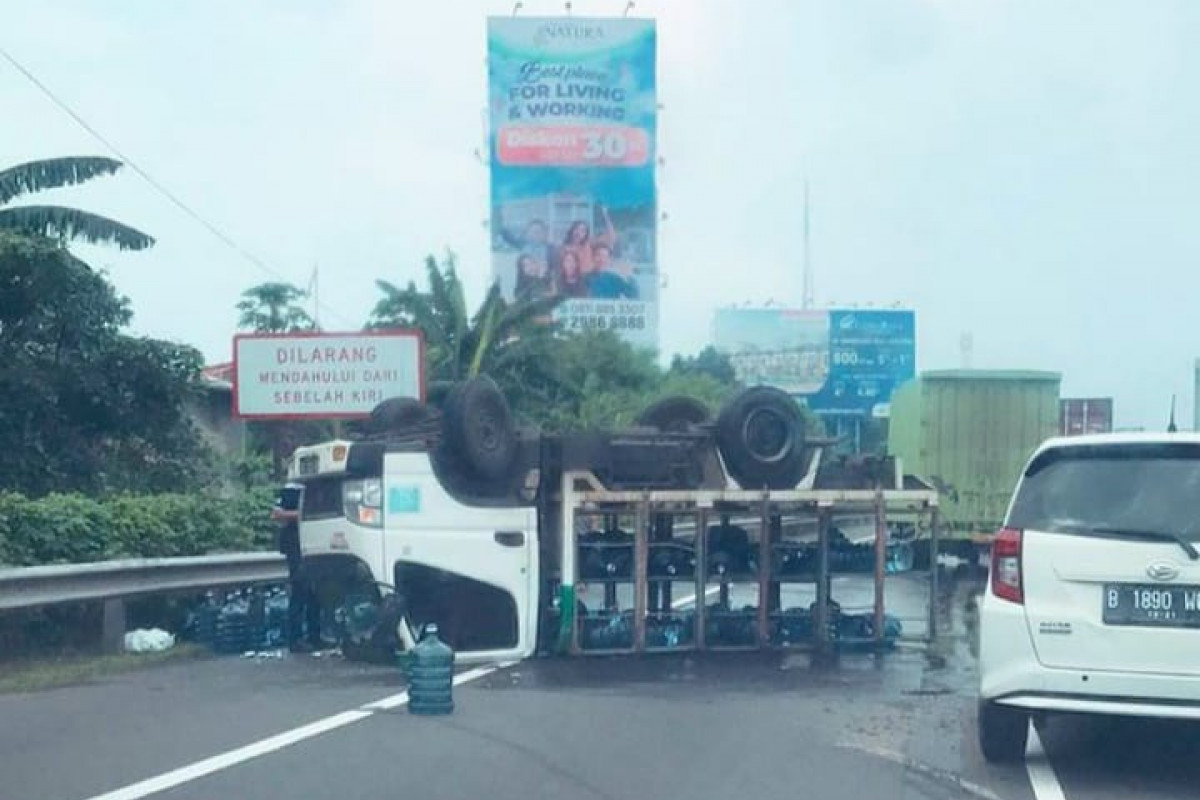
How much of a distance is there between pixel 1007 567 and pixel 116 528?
10.9 m

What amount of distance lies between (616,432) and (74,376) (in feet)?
38.4

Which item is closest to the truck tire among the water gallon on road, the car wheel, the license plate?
the water gallon on road

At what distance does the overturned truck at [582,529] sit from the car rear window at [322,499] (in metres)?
0.02

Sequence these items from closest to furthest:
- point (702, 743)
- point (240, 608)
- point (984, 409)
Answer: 1. point (702, 743)
2. point (240, 608)
3. point (984, 409)

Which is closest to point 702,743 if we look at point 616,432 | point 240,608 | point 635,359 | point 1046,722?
point 1046,722

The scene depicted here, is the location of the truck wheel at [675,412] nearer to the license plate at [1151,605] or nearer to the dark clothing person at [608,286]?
the license plate at [1151,605]

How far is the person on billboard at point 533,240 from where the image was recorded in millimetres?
61406

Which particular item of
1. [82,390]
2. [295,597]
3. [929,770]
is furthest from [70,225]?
[929,770]

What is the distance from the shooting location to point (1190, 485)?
31.0 feet

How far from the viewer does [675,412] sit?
17.6 m

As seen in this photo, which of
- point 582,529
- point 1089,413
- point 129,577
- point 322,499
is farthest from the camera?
point 1089,413

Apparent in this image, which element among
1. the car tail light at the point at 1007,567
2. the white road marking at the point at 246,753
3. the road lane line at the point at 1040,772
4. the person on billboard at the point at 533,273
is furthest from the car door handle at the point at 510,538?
the person on billboard at the point at 533,273

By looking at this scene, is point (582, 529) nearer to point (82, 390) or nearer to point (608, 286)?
point (82, 390)

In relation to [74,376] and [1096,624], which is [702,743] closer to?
[1096,624]
